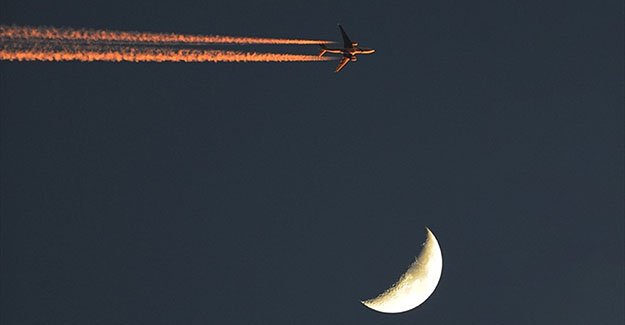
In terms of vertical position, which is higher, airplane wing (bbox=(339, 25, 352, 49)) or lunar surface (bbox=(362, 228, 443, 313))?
airplane wing (bbox=(339, 25, 352, 49))

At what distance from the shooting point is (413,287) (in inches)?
2731

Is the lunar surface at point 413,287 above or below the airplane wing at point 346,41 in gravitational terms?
below

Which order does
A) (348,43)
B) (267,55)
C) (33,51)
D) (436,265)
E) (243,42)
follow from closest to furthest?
(33,51)
(243,42)
(267,55)
(348,43)
(436,265)

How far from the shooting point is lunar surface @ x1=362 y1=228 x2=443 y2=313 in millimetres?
69062

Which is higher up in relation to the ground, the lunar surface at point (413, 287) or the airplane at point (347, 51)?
the airplane at point (347, 51)

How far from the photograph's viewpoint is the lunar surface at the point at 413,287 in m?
69.1

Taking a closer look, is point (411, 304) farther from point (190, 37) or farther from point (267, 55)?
point (190, 37)

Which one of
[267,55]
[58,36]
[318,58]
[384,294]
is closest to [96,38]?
[58,36]

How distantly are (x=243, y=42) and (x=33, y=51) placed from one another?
36.9 feet

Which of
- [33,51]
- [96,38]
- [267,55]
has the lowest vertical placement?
[33,51]

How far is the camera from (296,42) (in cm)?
5866

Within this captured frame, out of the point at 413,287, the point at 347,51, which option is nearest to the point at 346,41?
the point at 347,51

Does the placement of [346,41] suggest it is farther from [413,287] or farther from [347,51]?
[413,287]

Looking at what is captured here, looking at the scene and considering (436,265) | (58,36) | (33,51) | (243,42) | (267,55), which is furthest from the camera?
(436,265)
